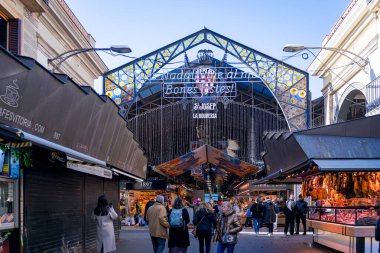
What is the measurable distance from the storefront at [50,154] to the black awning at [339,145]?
5.00m

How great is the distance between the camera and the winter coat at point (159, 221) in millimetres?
11975

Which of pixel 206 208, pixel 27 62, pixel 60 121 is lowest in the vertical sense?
pixel 206 208

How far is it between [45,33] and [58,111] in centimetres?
997

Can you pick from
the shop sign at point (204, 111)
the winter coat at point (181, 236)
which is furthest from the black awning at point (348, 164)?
the shop sign at point (204, 111)

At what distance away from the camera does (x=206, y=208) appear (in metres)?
13.1

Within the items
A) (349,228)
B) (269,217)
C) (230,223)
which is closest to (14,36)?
(230,223)

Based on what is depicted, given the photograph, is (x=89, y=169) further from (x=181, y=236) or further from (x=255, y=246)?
(x=255, y=246)

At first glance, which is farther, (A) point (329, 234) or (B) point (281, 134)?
(B) point (281, 134)

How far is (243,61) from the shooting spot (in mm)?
30703

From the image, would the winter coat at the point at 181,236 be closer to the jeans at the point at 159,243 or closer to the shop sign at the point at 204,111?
the jeans at the point at 159,243

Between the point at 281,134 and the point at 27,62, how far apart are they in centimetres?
1166

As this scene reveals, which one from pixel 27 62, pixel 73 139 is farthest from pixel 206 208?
pixel 27 62

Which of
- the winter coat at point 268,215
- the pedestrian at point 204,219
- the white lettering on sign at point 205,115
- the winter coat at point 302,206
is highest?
the white lettering on sign at point 205,115

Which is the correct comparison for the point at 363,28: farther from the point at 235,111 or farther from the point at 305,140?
the point at 235,111
